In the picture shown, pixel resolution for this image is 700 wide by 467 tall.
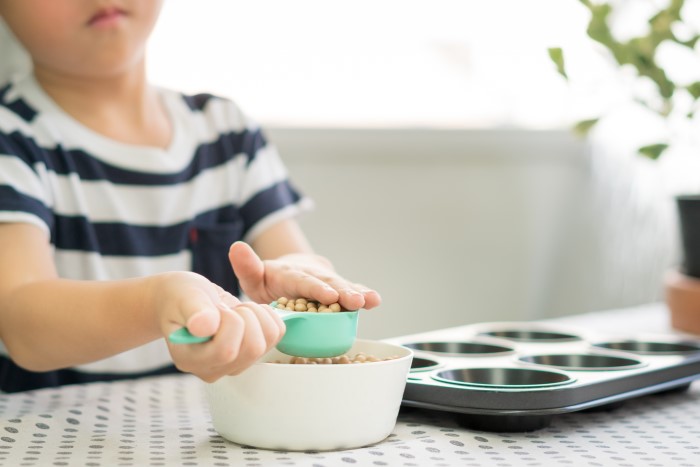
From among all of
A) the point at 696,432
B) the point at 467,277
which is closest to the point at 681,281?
the point at 696,432

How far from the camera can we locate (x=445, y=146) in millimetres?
1630

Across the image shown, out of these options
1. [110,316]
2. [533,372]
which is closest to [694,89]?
[533,372]

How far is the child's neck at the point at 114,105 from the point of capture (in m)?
1.01

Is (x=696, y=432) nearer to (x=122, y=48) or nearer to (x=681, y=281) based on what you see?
(x=681, y=281)

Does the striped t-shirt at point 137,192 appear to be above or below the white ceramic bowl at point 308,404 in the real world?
above

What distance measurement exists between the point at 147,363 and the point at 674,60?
1089 mm

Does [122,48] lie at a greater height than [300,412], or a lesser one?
greater

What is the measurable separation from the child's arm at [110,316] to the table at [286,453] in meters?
0.05

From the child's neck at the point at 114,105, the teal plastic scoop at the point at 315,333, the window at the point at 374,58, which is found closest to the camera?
the teal plastic scoop at the point at 315,333

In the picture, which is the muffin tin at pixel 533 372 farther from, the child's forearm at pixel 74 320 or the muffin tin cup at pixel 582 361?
the child's forearm at pixel 74 320

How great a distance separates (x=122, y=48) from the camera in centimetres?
92

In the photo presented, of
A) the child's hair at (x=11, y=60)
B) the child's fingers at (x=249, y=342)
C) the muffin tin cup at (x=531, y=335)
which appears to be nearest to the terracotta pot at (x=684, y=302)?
the muffin tin cup at (x=531, y=335)

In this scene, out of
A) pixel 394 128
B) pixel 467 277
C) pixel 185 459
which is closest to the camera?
pixel 185 459

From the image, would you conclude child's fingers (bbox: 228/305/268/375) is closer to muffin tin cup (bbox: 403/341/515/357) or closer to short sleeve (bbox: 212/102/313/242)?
muffin tin cup (bbox: 403/341/515/357)
